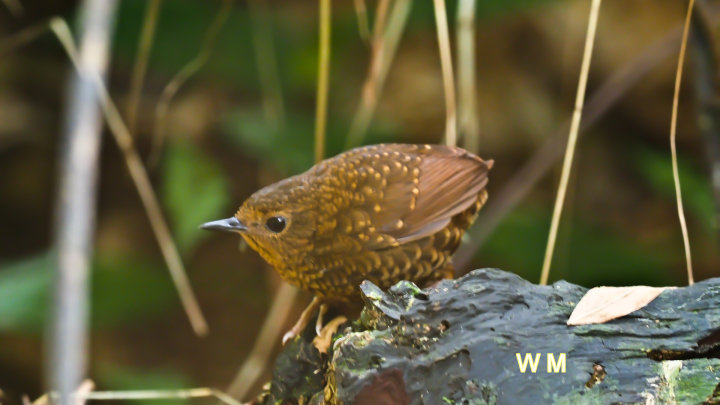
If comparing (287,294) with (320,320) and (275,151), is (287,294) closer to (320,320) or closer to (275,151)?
(275,151)

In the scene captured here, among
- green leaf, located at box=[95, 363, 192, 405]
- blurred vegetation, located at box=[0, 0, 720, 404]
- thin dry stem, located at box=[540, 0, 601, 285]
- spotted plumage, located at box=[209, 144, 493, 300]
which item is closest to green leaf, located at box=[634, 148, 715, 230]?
blurred vegetation, located at box=[0, 0, 720, 404]

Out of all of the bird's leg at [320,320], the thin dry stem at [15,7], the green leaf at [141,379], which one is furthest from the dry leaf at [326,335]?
the thin dry stem at [15,7]

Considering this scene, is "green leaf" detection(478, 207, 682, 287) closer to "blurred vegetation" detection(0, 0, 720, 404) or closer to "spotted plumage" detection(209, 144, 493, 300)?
"blurred vegetation" detection(0, 0, 720, 404)

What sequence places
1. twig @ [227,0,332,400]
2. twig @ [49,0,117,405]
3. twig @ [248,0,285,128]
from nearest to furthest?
1. twig @ [49,0,117,405]
2. twig @ [227,0,332,400]
3. twig @ [248,0,285,128]

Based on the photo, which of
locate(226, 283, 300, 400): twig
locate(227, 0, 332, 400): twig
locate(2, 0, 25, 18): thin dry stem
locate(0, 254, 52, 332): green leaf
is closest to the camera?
locate(227, 0, 332, 400): twig

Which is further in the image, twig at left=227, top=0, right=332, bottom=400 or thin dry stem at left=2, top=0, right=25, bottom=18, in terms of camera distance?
thin dry stem at left=2, top=0, right=25, bottom=18

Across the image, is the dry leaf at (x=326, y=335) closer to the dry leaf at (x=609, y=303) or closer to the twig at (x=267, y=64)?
the dry leaf at (x=609, y=303)

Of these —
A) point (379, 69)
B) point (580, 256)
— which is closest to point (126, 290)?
point (379, 69)
